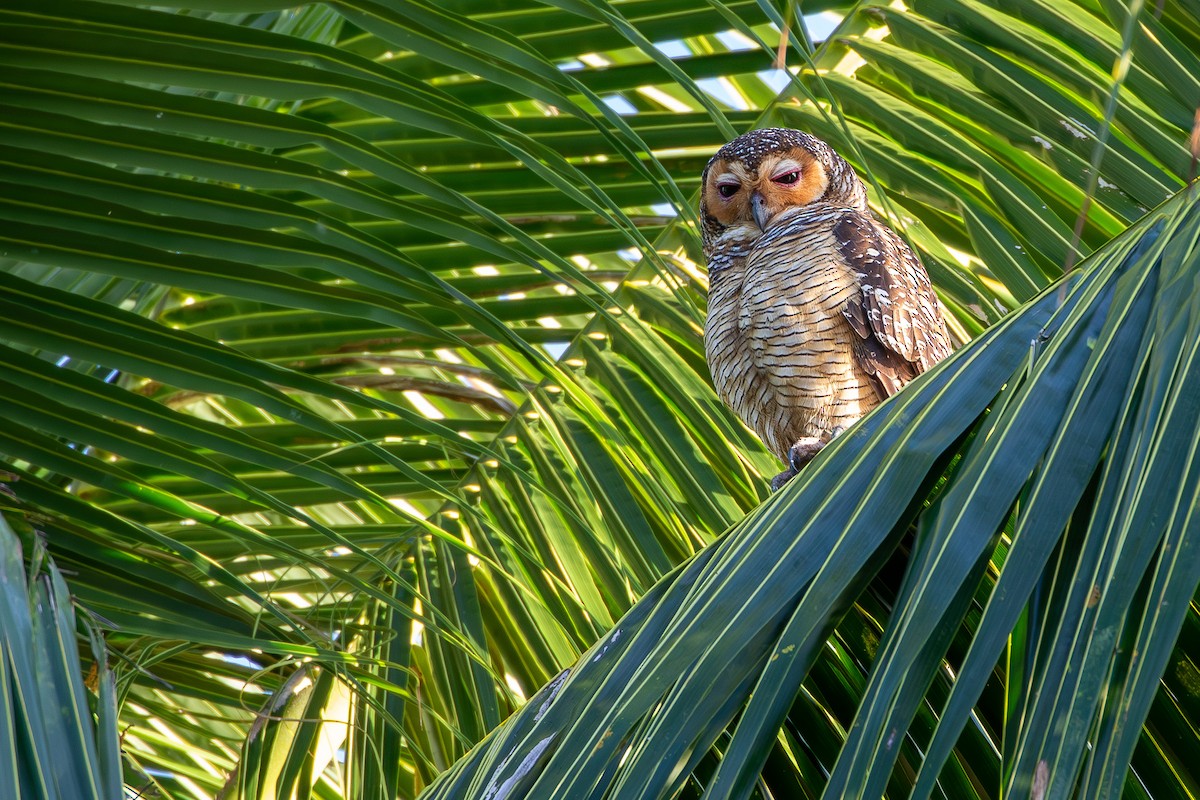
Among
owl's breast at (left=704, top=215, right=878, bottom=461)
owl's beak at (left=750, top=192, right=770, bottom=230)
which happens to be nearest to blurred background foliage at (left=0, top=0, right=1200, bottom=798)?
owl's breast at (left=704, top=215, right=878, bottom=461)

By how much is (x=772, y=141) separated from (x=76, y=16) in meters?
2.24

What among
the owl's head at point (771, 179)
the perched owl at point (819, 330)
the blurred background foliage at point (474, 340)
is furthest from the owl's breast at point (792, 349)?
the owl's head at point (771, 179)

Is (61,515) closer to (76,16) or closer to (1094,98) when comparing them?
(76,16)

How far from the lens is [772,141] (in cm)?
358

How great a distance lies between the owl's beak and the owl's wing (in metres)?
0.46

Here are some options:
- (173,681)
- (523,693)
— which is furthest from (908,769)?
(173,681)

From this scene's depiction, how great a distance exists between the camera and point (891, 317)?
311 cm

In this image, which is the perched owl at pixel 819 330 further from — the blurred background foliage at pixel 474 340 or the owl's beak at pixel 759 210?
the owl's beak at pixel 759 210

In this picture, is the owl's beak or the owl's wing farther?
the owl's beak

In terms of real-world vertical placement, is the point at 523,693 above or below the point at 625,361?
below

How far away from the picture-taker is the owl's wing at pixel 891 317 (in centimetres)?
310

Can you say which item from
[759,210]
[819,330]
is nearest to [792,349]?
[819,330]

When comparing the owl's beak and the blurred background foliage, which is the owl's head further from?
the blurred background foliage

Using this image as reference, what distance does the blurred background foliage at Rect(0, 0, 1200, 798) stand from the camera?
1.25 m
